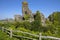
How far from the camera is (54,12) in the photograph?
165 ft

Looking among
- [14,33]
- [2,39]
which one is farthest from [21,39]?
[2,39]

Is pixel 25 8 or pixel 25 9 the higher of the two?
pixel 25 8

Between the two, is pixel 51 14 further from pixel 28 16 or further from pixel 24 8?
pixel 24 8

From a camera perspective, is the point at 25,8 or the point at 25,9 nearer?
the point at 25,8

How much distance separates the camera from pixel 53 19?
49188 mm

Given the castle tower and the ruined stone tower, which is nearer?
the castle tower

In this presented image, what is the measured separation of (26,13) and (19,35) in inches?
1631

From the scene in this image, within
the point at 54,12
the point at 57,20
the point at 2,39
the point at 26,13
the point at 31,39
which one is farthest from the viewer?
the point at 26,13

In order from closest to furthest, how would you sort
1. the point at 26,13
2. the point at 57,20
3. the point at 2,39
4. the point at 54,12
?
1. the point at 2,39
2. the point at 57,20
3. the point at 54,12
4. the point at 26,13

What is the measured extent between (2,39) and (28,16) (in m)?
42.0

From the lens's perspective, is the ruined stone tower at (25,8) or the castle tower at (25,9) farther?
the ruined stone tower at (25,8)

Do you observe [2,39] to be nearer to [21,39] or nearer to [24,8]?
[21,39]

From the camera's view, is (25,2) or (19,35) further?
(25,2)

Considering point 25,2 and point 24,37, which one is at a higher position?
point 25,2
